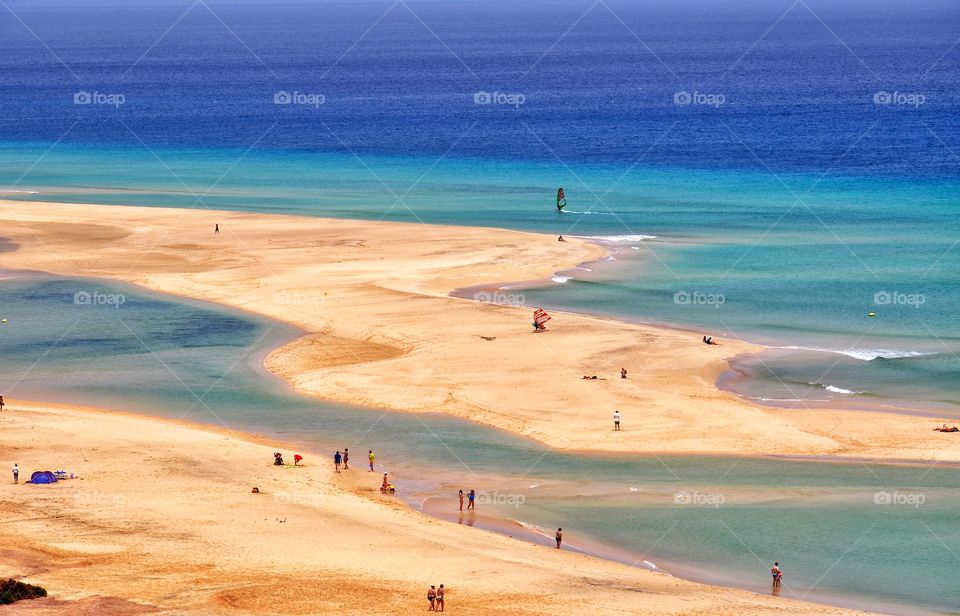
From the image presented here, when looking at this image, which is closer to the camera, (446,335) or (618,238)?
(446,335)

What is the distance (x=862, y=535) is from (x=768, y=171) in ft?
278

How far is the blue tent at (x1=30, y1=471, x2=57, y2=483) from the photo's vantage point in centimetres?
4644

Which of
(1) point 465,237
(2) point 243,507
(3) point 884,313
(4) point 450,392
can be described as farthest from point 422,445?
(1) point 465,237

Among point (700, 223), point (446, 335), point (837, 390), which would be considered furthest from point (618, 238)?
point (837, 390)

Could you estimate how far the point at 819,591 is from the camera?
39.8m

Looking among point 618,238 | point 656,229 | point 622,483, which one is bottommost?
point 622,483

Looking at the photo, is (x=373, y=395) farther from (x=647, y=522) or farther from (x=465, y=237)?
(x=465, y=237)

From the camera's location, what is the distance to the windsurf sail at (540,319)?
6712cm

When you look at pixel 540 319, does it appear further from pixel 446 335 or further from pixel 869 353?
pixel 869 353

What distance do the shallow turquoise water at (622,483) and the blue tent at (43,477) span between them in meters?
10.0

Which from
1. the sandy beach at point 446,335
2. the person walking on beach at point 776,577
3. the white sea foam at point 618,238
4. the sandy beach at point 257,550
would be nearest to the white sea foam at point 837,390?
the sandy beach at point 446,335

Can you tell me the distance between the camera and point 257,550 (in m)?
41.0

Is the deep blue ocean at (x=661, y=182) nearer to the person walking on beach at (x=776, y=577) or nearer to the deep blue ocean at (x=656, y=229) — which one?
the deep blue ocean at (x=656, y=229)

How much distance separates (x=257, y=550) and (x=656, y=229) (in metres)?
61.6
